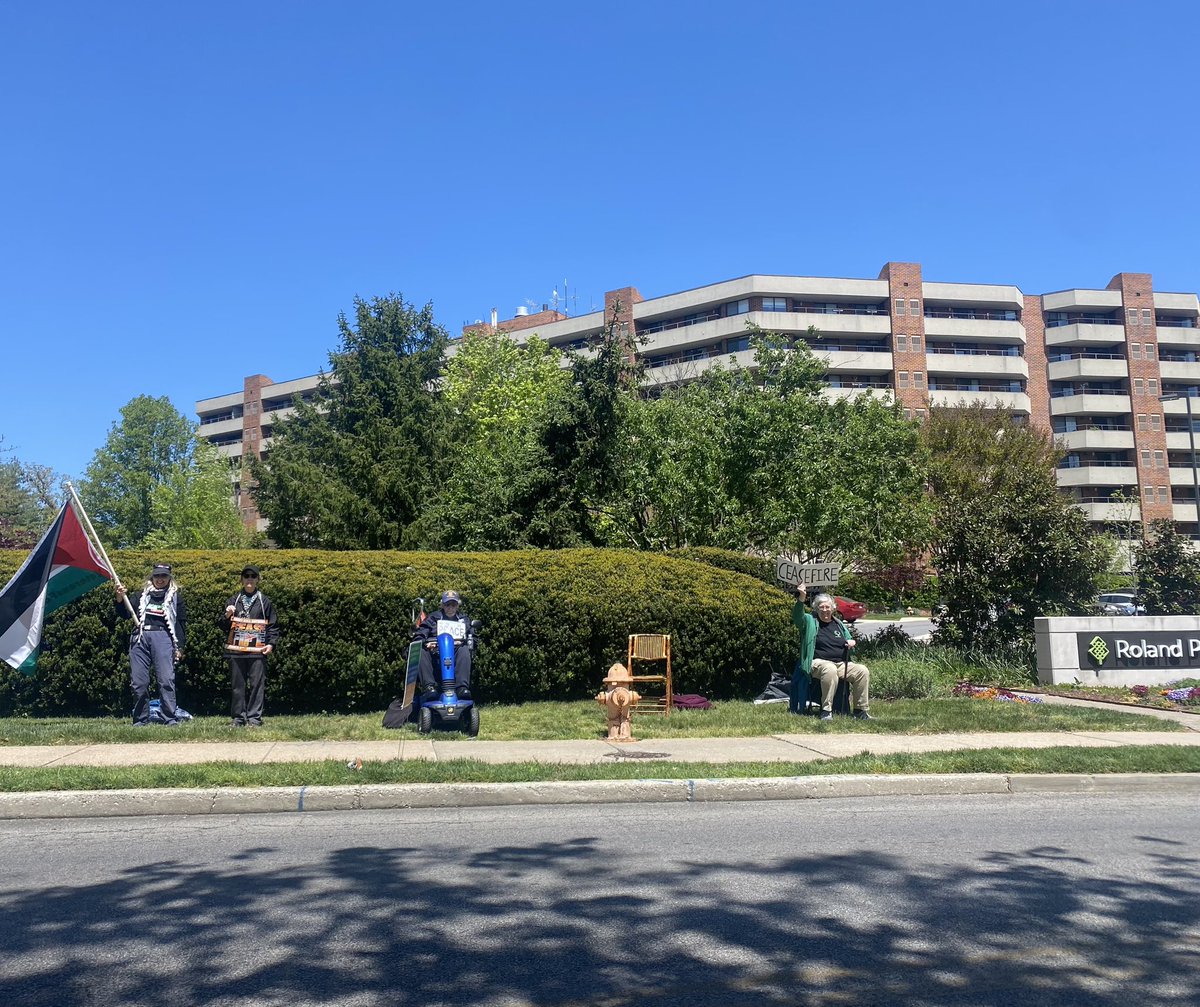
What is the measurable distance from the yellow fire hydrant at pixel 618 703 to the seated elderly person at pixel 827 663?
9.09 feet

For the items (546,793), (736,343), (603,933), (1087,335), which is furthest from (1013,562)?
(1087,335)

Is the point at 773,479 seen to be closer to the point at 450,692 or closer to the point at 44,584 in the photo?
the point at 450,692

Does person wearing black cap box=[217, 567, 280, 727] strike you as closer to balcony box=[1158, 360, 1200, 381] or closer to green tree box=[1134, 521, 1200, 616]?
green tree box=[1134, 521, 1200, 616]

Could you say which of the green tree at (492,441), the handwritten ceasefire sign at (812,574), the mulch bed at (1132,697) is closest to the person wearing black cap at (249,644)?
the handwritten ceasefire sign at (812,574)

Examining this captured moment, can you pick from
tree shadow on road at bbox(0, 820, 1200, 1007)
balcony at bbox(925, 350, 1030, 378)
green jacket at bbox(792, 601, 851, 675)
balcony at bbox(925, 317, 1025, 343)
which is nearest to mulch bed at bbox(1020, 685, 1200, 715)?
green jacket at bbox(792, 601, 851, 675)

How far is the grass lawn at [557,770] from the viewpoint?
26.1 ft

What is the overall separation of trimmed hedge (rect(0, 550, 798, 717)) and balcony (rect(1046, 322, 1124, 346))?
6654 centimetres

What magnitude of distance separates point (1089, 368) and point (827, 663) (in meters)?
68.4

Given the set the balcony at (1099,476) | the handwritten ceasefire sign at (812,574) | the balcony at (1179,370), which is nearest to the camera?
the handwritten ceasefire sign at (812,574)

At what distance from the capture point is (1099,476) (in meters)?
70.7

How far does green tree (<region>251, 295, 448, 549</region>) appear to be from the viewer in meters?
34.3

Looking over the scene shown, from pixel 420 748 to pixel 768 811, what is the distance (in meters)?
3.62

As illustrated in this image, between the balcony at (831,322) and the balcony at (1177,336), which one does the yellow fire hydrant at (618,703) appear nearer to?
the balcony at (831,322)

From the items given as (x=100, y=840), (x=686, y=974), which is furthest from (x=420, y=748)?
(x=686, y=974)
